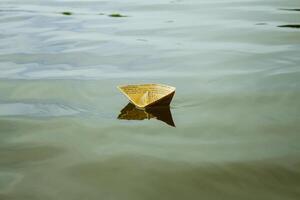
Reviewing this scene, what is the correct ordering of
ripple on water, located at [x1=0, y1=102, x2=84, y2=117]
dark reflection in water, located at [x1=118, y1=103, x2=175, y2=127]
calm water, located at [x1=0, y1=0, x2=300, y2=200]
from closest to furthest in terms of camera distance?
1. calm water, located at [x1=0, y1=0, x2=300, y2=200]
2. dark reflection in water, located at [x1=118, y1=103, x2=175, y2=127]
3. ripple on water, located at [x1=0, y1=102, x2=84, y2=117]

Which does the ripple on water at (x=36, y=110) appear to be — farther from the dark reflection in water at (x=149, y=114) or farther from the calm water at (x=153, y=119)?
the dark reflection in water at (x=149, y=114)

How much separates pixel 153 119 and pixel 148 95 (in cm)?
27

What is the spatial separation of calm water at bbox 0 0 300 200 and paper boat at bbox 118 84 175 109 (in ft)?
0.49

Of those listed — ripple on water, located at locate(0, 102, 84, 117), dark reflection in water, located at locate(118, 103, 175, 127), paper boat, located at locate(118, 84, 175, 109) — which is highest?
paper boat, located at locate(118, 84, 175, 109)

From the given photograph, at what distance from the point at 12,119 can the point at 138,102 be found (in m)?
1.02

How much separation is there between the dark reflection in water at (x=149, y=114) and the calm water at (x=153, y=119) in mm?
68

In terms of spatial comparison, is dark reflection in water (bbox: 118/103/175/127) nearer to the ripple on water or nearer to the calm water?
the calm water

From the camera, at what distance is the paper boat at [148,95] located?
300 centimetres

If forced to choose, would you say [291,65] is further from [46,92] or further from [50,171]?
[50,171]

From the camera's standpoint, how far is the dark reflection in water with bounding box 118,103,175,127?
115 inches

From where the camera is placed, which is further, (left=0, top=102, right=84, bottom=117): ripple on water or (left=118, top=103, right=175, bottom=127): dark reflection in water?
(left=0, top=102, right=84, bottom=117): ripple on water

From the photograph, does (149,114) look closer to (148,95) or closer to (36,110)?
(148,95)

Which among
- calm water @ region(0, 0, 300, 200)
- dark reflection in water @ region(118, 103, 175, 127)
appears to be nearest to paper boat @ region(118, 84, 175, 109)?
dark reflection in water @ region(118, 103, 175, 127)

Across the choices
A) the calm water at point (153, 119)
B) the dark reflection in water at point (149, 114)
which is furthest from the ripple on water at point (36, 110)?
the dark reflection in water at point (149, 114)
